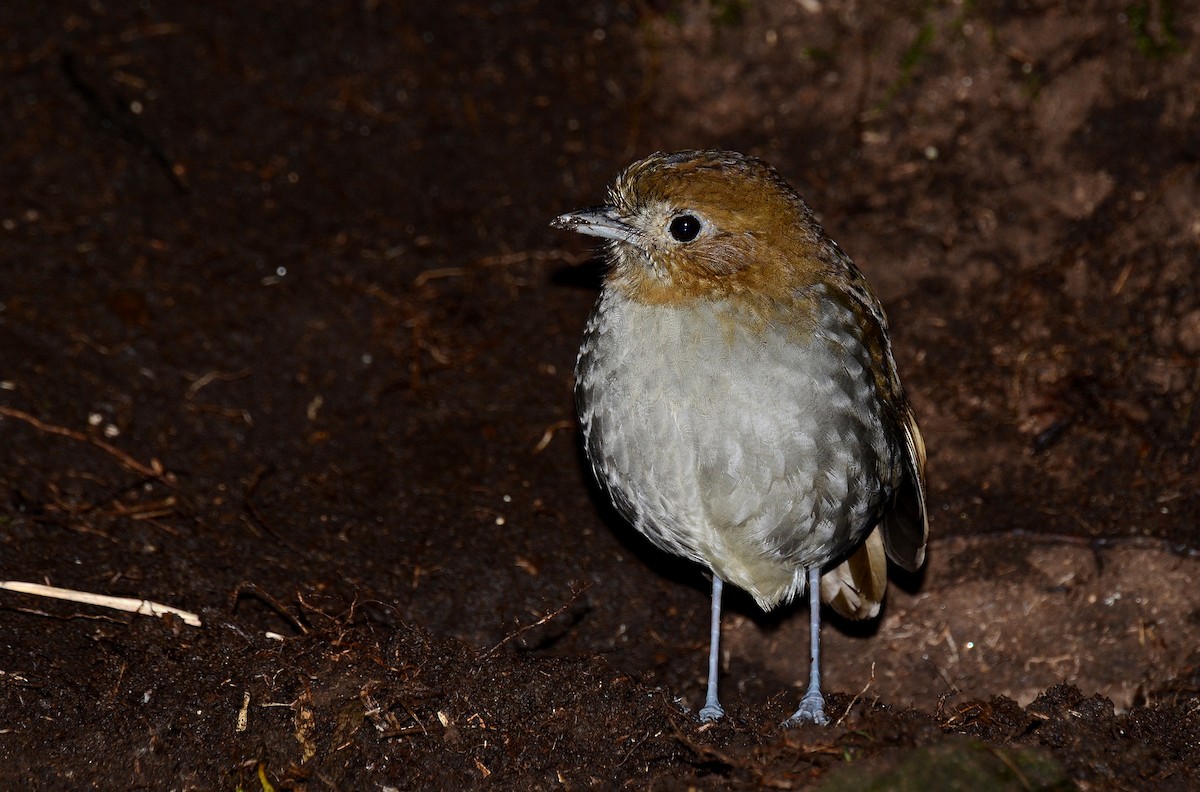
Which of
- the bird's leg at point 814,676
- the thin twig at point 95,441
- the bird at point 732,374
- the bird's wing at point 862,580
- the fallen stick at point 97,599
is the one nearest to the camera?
the bird at point 732,374

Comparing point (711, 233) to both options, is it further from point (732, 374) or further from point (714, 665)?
point (714, 665)

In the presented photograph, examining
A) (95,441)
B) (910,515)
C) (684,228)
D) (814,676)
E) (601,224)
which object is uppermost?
(684,228)

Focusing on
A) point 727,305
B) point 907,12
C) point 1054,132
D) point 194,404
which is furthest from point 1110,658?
point 194,404

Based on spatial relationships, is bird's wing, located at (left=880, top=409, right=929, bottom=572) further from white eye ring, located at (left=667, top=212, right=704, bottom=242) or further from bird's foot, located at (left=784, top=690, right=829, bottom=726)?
white eye ring, located at (left=667, top=212, right=704, bottom=242)

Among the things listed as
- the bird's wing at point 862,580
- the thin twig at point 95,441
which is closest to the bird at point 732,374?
the bird's wing at point 862,580

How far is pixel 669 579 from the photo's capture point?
184 inches

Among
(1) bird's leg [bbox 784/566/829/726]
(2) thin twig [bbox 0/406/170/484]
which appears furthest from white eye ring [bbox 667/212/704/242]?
(2) thin twig [bbox 0/406/170/484]

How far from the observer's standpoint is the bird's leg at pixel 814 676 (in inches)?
148

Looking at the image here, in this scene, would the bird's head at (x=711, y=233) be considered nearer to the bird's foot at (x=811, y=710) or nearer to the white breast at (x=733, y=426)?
the white breast at (x=733, y=426)

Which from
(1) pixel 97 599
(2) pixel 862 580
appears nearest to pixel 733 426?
(2) pixel 862 580

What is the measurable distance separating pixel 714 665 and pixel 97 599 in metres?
2.01

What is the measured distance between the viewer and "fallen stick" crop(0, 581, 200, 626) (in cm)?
388

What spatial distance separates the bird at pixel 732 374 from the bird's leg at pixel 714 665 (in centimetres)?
28

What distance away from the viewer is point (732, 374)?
3.46 metres
